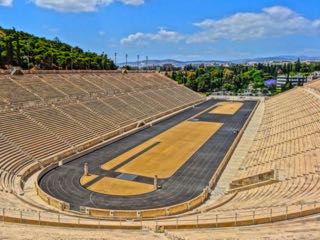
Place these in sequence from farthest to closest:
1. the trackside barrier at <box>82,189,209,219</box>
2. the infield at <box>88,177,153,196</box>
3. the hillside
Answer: the hillside → the infield at <box>88,177,153,196</box> → the trackside barrier at <box>82,189,209,219</box>

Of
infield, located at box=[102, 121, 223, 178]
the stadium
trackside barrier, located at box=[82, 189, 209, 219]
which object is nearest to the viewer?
the stadium

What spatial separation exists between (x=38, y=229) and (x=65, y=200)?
9.15 metres

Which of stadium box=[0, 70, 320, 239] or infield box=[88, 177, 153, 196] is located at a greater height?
stadium box=[0, 70, 320, 239]

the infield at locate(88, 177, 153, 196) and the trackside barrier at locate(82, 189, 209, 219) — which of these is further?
the infield at locate(88, 177, 153, 196)

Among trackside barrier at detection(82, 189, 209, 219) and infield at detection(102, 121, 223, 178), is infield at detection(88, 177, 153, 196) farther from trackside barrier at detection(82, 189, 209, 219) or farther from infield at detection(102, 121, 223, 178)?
trackside barrier at detection(82, 189, 209, 219)

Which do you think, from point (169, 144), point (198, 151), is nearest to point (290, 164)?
point (198, 151)

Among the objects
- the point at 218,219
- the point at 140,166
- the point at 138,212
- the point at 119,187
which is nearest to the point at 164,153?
the point at 140,166

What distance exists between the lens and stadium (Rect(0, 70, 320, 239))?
1570 centimetres

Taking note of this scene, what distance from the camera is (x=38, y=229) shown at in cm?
1463

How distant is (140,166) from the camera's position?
31.5 metres

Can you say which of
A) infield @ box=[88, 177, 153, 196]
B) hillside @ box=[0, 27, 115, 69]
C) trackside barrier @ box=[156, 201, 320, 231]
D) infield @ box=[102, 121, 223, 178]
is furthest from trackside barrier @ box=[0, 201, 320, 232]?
hillside @ box=[0, 27, 115, 69]

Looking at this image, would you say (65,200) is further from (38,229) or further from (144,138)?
(144,138)

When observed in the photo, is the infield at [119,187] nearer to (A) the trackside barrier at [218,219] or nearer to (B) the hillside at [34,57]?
(A) the trackside barrier at [218,219]

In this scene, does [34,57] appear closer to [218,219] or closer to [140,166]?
[140,166]
